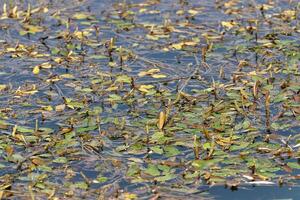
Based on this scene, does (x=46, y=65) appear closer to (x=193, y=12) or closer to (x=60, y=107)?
(x=60, y=107)

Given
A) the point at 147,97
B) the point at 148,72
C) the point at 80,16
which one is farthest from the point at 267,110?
the point at 80,16

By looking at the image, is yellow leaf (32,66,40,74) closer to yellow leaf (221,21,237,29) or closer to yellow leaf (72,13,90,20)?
yellow leaf (72,13,90,20)

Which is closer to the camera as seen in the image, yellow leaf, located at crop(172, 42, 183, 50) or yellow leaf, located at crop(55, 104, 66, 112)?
yellow leaf, located at crop(55, 104, 66, 112)

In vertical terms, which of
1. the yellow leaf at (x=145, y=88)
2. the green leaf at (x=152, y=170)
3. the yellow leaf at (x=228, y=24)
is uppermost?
the yellow leaf at (x=228, y=24)

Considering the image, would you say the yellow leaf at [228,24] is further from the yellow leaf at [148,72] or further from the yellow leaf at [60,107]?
the yellow leaf at [60,107]

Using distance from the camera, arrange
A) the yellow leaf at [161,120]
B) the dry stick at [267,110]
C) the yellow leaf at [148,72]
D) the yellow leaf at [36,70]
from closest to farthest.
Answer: the yellow leaf at [161,120]
the dry stick at [267,110]
the yellow leaf at [148,72]
the yellow leaf at [36,70]

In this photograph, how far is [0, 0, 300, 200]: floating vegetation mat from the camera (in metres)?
5.53

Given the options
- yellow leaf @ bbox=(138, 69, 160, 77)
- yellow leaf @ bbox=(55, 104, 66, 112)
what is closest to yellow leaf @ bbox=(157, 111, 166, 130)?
yellow leaf @ bbox=(55, 104, 66, 112)

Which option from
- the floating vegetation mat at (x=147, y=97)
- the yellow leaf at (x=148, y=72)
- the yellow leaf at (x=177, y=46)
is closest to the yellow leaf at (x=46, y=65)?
the floating vegetation mat at (x=147, y=97)

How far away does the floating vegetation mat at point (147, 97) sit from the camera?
553 centimetres

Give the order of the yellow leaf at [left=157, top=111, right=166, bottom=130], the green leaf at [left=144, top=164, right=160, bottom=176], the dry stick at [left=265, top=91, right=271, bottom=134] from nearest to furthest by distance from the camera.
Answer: the green leaf at [left=144, top=164, right=160, bottom=176]
the yellow leaf at [left=157, top=111, right=166, bottom=130]
the dry stick at [left=265, top=91, right=271, bottom=134]

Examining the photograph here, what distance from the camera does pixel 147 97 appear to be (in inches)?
268

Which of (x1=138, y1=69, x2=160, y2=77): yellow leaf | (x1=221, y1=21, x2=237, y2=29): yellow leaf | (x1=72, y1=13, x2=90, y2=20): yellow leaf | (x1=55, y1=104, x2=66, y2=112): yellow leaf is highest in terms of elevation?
(x1=72, y1=13, x2=90, y2=20): yellow leaf

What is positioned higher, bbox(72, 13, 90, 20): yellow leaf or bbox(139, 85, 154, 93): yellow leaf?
bbox(72, 13, 90, 20): yellow leaf
